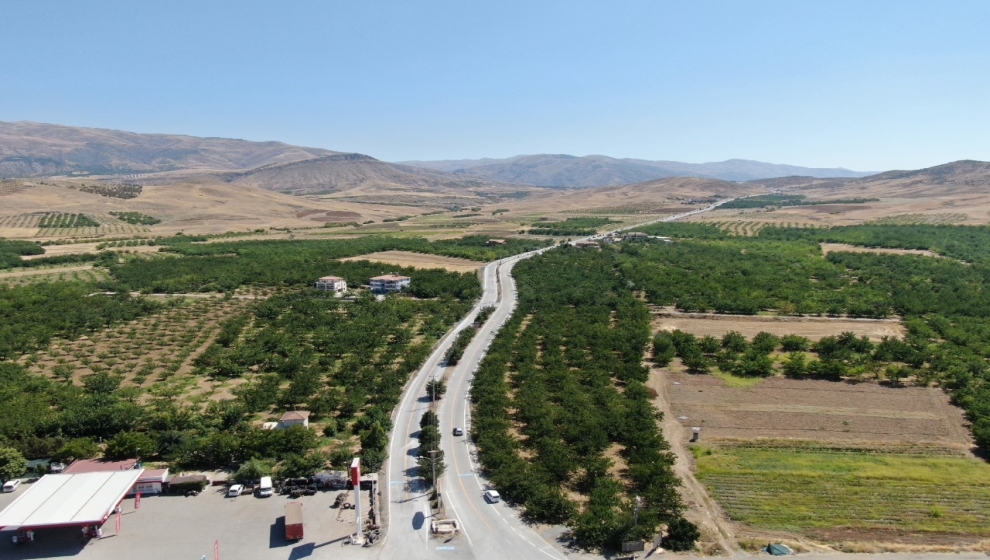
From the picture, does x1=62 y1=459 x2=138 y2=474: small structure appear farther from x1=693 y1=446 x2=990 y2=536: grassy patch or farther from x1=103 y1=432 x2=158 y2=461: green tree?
x1=693 y1=446 x2=990 y2=536: grassy patch

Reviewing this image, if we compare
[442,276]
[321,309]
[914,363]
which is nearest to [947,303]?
[914,363]

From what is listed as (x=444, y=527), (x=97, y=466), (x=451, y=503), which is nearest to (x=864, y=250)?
(x=451, y=503)

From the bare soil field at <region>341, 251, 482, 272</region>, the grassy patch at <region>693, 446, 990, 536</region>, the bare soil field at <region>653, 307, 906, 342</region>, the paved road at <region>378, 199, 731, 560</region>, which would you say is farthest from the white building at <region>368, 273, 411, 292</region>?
the grassy patch at <region>693, 446, 990, 536</region>

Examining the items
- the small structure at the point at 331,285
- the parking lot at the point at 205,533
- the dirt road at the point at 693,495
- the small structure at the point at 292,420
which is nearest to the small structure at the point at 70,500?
the parking lot at the point at 205,533

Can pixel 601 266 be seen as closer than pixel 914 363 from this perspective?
No

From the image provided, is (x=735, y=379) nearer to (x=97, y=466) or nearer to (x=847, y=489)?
(x=847, y=489)

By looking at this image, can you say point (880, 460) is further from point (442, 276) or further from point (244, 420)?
point (442, 276)

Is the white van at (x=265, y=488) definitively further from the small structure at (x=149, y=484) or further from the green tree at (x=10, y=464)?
the green tree at (x=10, y=464)
